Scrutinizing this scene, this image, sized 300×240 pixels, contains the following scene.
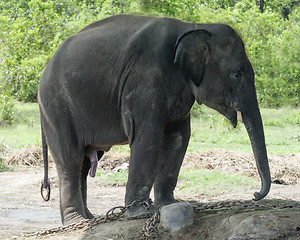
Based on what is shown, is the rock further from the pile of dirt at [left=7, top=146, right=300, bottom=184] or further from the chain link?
the pile of dirt at [left=7, top=146, right=300, bottom=184]

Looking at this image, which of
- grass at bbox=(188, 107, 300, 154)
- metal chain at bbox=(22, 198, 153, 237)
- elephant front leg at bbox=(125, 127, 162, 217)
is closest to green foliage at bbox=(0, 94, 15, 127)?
grass at bbox=(188, 107, 300, 154)

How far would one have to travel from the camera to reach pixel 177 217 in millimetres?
4801

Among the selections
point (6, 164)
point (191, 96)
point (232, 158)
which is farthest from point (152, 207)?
point (6, 164)

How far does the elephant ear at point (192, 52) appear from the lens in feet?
17.4

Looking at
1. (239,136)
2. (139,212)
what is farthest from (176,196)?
(239,136)

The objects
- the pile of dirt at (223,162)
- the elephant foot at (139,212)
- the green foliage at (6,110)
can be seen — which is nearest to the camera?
the elephant foot at (139,212)

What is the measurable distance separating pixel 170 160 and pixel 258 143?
926 mm

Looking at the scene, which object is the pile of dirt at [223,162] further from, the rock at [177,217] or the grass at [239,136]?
the rock at [177,217]

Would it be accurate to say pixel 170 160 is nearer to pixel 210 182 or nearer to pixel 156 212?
pixel 156 212

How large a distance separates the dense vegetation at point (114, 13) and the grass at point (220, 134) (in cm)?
86

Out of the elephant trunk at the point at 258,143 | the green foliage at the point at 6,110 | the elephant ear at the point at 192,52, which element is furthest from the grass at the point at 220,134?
the elephant trunk at the point at 258,143

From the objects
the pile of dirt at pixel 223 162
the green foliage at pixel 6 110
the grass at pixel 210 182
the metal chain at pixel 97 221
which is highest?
the metal chain at pixel 97 221

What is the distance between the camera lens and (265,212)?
4.73m

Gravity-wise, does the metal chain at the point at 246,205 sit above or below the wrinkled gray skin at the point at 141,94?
below
